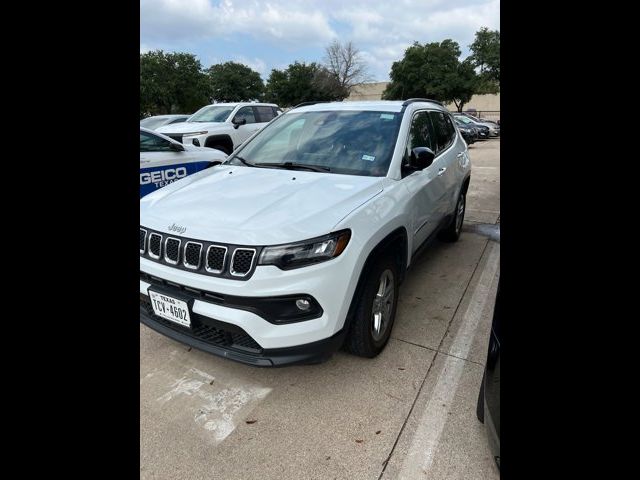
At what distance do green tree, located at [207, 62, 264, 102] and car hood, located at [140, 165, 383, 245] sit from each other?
51625mm

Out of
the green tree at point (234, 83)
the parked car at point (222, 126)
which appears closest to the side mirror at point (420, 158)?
the parked car at point (222, 126)

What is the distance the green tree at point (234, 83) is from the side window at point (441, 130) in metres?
50.2

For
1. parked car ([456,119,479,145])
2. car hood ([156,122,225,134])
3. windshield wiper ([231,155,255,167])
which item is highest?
parked car ([456,119,479,145])

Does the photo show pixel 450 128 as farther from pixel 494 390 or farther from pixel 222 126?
pixel 222 126

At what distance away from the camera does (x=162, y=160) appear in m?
5.72

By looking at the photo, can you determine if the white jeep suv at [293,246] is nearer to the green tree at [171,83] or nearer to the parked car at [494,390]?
the parked car at [494,390]

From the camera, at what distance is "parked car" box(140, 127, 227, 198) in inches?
217

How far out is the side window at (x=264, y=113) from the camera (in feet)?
36.0

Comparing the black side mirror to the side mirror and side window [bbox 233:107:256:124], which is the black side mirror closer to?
side window [bbox 233:107:256:124]

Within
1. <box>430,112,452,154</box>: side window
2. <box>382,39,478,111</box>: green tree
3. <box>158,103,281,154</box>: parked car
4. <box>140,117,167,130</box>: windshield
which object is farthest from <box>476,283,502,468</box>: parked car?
<box>382,39,478,111</box>: green tree
